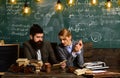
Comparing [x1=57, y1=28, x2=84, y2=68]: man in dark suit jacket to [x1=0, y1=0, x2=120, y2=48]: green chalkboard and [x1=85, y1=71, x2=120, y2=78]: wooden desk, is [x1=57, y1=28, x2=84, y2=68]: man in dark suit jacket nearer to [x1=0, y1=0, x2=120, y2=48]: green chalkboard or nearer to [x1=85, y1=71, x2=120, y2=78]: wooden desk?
[x1=85, y1=71, x2=120, y2=78]: wooden desk

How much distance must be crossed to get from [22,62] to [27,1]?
103 inches

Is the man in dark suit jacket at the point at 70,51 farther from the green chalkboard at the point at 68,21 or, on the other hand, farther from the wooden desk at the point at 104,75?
the green chalkboard at the point at 68,21

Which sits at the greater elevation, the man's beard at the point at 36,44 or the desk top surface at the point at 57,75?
the man's beard at the point at 36,44

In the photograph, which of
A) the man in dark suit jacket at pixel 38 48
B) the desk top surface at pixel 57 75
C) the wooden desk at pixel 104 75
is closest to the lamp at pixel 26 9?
the man in dark suit jacket at pixel 38 48

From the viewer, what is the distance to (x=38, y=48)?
577 centimetres

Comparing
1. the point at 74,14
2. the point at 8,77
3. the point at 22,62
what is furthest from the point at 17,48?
the point at 8,77

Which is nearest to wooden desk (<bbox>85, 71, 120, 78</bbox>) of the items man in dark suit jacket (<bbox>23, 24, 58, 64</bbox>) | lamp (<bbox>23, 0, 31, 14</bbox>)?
man in dark suit jacket (<bbox>23, 24, 58, 64</bbox>)

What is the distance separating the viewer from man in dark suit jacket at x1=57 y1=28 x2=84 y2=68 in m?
5.54

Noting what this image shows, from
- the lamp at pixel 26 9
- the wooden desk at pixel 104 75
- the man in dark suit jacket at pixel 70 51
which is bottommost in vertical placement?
the wooden desk at pixel 104 75

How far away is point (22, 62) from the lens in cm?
469

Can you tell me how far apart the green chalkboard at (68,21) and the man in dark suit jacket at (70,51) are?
125 cm

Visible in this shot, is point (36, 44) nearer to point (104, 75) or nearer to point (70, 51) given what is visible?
→ point (70, 51)

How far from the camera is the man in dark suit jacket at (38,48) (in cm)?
569

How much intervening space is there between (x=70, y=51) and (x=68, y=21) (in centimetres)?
140
